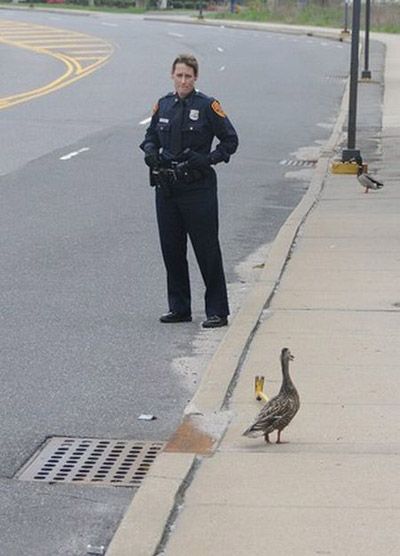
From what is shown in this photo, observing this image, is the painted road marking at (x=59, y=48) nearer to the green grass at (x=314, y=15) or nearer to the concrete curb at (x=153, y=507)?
the green grass at (x=314, y=15)

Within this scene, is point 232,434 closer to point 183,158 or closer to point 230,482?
point 230,482

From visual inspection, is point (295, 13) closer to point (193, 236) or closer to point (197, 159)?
point (193, 236)

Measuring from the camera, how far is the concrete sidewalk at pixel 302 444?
21.3ft

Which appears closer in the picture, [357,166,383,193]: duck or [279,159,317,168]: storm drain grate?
[357,166,383,193]: duck

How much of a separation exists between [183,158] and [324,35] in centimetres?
5540

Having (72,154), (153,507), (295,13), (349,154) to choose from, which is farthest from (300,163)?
(295,13)

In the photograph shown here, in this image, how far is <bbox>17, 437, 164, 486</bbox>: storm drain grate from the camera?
7637 millimetres

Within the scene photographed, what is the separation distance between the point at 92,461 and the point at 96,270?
216 inches

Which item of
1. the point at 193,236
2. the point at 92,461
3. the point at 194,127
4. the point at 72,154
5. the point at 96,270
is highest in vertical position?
the point at 194,127

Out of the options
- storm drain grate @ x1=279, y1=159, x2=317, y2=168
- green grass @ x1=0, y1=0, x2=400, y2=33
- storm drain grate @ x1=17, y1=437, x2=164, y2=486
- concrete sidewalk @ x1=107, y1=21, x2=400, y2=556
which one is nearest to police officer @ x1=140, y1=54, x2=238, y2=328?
concrete sidewalk @ x1=107, y1=21, x2=400, y2=556

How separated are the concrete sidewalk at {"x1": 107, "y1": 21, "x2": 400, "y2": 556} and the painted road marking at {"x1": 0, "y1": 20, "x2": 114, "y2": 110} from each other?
18.7 metres

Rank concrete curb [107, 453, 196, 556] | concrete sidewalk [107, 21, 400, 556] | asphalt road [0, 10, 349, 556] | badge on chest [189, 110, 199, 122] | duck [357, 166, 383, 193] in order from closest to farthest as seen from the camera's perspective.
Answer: concrete curb [107, 453, 196, 556], concrete sidewalk [107, 21, 400, 556], asphalt road [0, 10, 349, 556], badge on chest [189, 110, 199, 122], duck [357, 166, 383, 193]

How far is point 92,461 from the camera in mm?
7902

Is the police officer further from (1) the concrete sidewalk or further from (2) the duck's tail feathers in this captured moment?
(2) the duck's tail feathers
